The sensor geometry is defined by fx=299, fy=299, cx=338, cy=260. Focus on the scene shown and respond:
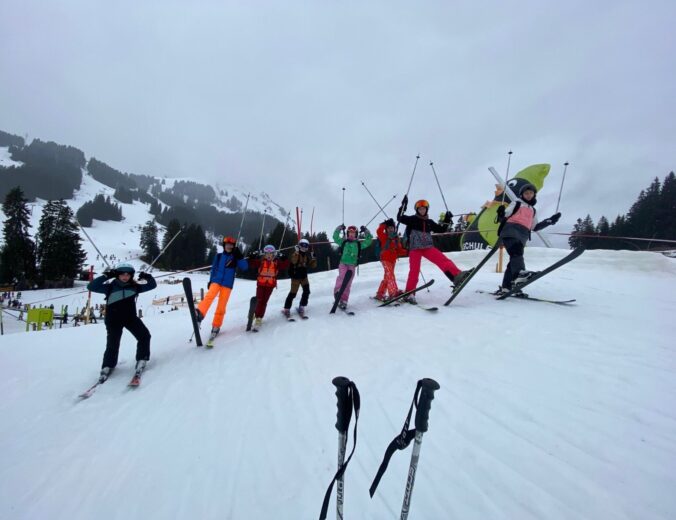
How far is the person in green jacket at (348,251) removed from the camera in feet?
27.2

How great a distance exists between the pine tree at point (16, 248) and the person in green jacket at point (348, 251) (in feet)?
188

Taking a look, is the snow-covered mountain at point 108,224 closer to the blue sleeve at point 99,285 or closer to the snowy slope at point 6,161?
the snowy slope at point 6,161

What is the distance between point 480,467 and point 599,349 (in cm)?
296

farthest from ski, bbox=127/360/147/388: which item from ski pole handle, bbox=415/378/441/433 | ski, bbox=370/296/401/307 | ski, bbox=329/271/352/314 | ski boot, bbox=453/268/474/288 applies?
ski boot, bbox=453/268/474/288

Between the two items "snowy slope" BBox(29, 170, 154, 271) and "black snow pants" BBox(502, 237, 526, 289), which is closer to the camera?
"black snow pants" BBox(502, 237, 526, 289)

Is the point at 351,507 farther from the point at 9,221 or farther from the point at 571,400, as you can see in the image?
the point at 9,221

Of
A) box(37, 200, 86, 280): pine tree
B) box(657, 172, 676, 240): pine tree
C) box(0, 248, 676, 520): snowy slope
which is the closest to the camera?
box(0, 248, 676, 520): snowy slope

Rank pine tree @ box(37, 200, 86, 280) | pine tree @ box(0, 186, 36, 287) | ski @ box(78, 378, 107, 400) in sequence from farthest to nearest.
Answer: pine tree @ box(37, 200, 86, 280) < pine tree @ box(0, 186, 36, 287) < ski @ box(78, 378, 107, 400)

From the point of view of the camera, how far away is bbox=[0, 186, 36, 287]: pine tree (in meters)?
44.2

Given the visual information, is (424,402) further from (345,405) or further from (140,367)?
(140,367)

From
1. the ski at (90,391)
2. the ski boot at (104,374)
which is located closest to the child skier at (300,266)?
the ski boot at (104,374)

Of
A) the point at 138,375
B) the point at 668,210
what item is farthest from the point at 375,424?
the point at 668,210

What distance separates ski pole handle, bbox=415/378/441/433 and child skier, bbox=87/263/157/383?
5.32 metres

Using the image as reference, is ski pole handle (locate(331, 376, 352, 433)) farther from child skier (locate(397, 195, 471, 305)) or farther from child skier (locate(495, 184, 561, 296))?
child skier (locate(397, 195, 471, 305))
